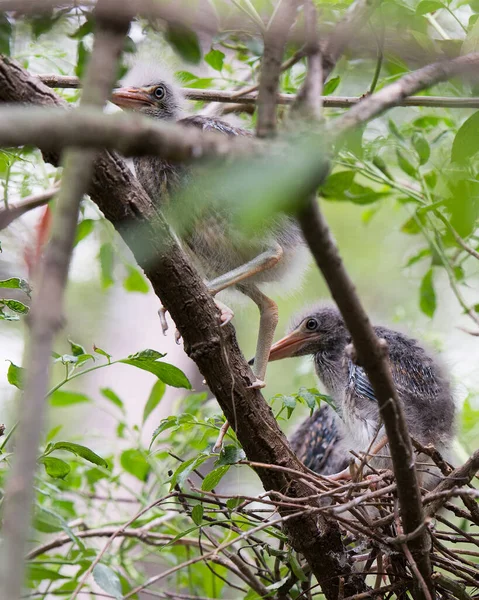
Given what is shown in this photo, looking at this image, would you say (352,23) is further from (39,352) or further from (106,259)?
(106,259)

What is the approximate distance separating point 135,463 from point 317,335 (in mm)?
741

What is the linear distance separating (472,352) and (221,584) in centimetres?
146

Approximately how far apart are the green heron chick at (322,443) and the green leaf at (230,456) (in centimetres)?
92

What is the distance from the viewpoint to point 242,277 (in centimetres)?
190

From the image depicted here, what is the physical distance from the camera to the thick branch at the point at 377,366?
0.83 meters

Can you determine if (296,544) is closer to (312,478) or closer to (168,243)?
(312,478)

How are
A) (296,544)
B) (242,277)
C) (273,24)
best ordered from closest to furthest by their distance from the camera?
(273,24) < (296,544) < (242,277)

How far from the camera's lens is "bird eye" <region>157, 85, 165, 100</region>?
2377mm

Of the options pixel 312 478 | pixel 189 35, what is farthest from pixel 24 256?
pixel 312 478

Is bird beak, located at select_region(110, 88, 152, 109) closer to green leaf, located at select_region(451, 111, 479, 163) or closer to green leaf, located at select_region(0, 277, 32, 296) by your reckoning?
green leaf, located at select_region(0, 277, 32, 296)

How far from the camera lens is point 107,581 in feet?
5.41

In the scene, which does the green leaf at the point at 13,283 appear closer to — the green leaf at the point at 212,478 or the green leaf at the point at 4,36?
the green leaf at the point at 4,36

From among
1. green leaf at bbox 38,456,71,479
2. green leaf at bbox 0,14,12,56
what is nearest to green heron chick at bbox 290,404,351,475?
green leaf at bbox 38,456,71,479

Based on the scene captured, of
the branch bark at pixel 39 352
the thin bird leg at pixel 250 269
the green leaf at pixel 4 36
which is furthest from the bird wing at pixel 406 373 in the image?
the branch bark at pixel 39 352
